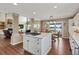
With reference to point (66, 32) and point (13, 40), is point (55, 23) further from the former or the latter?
point (13, 40)

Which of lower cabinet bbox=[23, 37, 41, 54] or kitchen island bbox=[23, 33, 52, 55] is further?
lower cabinet bbox=[23, 37, 41, 54]

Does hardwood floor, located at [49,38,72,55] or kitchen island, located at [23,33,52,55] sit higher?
kitchen island, located at [23,33,52,55]

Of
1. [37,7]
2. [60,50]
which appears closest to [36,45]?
[37,7]

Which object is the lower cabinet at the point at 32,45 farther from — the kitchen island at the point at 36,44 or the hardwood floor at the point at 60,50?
the hardwood floor at the point at 60,50

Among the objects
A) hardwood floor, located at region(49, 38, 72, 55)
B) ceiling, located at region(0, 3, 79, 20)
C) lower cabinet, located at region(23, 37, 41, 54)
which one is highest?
ceiling, located at region(0, 3, 79, 20)

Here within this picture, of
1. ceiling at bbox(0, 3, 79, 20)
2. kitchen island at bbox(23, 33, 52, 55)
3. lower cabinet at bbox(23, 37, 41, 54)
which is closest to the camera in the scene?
ceiling at bbox(0, 3, 79, 20)

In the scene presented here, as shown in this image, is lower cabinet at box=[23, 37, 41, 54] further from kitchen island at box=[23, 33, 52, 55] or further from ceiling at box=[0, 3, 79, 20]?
ceiling at box=[0, 3, 79, 20]

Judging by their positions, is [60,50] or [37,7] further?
[60,50]

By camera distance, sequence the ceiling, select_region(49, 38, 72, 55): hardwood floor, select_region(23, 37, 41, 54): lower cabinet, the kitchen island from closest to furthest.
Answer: the ceiling, the kitchen island, select_region(23, 37, 41, 54): lower cabinet, select_region(49, 38, 72, 55): hardwood floor

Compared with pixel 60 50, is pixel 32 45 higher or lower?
higher

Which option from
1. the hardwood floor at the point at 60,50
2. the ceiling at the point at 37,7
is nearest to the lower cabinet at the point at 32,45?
the hardwood floor at the point at 60,50

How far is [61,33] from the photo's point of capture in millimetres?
10344

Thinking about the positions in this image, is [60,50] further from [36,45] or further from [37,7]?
[37,7]

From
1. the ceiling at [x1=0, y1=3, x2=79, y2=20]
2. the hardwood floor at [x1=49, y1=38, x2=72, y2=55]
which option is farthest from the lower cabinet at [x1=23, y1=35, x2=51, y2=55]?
the ceiling at [x1=0, y1=3, x2=79, y2=20]
